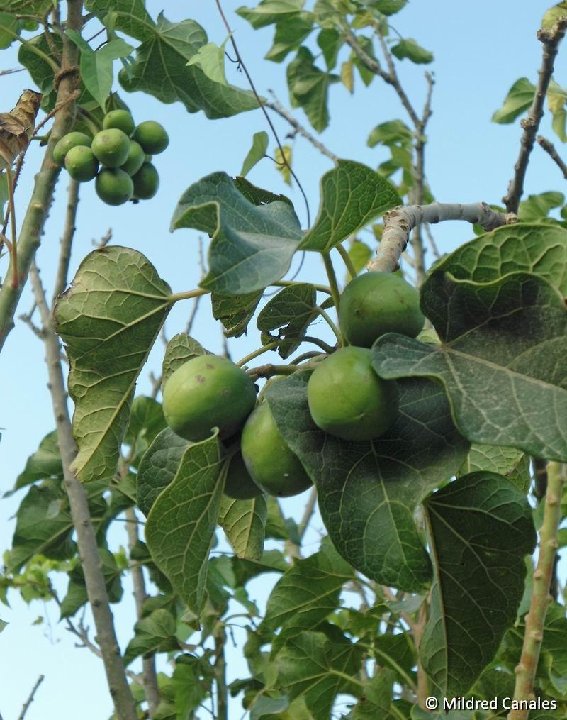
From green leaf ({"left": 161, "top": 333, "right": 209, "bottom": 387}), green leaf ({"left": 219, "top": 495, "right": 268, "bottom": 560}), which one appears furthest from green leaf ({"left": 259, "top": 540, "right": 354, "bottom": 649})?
green leaf ({"left": 161, "top": 333, "right": 209, "bottom": 387})

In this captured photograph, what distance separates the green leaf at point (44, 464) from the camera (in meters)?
2.97

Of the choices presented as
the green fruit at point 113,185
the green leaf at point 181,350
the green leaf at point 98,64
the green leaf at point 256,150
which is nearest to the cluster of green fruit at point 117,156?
the green fruit at point 113,185

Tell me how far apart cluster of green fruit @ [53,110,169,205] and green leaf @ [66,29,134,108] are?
219mm

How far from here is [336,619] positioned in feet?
10.5

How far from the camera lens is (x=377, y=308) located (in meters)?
0.87

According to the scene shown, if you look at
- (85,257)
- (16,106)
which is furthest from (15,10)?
Answer: (85,257)

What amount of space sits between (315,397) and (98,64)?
1530mm

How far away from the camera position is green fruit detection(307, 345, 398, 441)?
0.80 m

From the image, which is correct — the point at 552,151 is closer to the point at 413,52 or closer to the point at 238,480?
the point at 238,480

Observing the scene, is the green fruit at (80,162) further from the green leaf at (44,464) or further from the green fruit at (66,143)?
the green leaf at (44,464)

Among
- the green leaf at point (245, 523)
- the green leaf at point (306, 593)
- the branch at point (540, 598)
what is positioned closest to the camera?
the green leaf at point (245, 523)

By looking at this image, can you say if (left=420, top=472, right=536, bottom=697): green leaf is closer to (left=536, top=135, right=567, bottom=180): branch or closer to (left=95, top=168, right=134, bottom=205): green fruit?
(left=536, top=135, right=567, bottom=180): branch

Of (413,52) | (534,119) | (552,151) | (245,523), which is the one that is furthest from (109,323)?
(413,52)

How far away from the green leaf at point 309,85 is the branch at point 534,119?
90.8 inches
